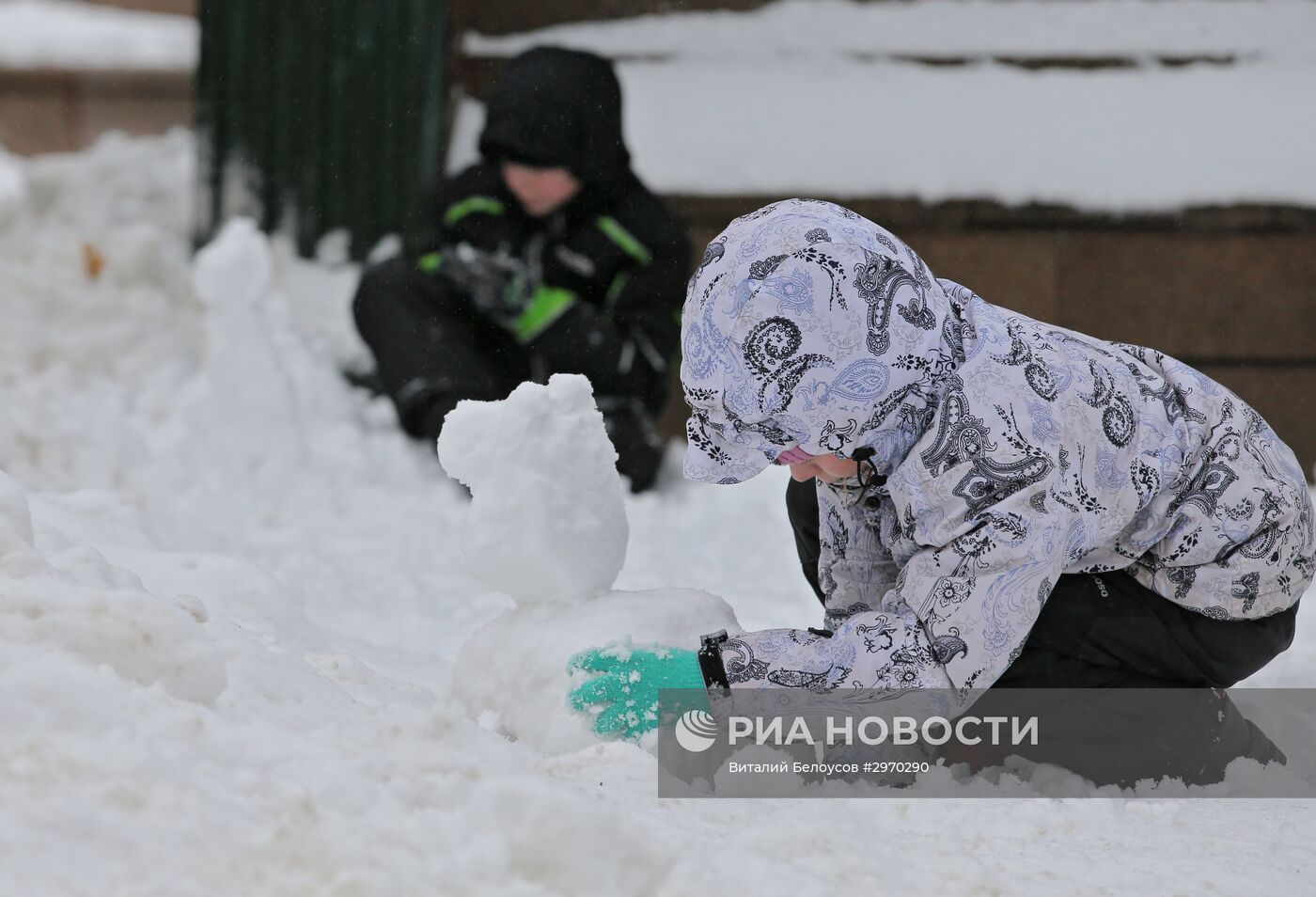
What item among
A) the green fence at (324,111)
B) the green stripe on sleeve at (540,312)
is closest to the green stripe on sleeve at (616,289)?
the green stripe on sleeve at (540,312)

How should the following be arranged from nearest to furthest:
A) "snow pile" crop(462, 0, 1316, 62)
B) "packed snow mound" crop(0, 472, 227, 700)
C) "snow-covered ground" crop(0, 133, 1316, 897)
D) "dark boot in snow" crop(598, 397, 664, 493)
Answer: "snow-covered ground" crop(0, 133, 1316, 897), "packed snow mound" crop(0, 472, 227, 700), "dark boot in snow" crop(598, 397, 664, 493), "snow pile" crop(462, 0, 1316, 62)

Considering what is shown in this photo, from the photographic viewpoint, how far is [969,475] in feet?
4.48

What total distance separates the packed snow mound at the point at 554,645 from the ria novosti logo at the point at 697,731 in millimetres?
87

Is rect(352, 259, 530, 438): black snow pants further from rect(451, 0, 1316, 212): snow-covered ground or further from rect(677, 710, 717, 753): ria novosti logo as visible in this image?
rect(677, 710, 717, 753): ria novosti logo

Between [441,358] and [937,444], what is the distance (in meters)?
1.96

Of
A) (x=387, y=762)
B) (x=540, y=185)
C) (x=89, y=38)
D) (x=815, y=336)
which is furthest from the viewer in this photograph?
(x=89, y=38)

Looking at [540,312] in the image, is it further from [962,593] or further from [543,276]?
[962,593]

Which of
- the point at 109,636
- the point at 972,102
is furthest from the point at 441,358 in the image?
the point at 109,636

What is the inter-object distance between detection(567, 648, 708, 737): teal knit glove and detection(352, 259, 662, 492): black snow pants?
165 centimetres

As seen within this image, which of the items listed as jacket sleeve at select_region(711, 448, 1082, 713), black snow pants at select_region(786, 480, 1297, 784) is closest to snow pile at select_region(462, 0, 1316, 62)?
black snow pants at select_region(786, 480, 1297, 784)

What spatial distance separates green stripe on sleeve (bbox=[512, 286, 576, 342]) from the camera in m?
3.27

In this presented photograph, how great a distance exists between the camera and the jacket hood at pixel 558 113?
122 inches

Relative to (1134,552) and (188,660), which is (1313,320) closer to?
(1134,552)

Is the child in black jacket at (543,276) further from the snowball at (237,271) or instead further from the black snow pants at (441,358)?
the snowball at (237,271)
